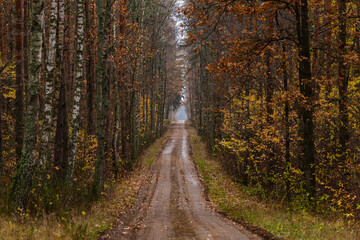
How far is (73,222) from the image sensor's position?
800cm

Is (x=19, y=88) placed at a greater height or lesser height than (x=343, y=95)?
greater

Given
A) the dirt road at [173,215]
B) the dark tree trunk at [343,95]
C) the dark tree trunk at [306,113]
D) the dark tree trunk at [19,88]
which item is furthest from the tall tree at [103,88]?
the dark tree trunk at [343,95]

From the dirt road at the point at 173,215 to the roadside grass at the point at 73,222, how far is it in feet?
1.56

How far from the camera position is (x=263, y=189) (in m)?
14.9

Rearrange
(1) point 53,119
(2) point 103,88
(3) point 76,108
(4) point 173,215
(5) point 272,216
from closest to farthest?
(5) point 272,216 < (1) point 53,119 < (3) point 76,108 < (4) point 173,215 < (2) point 103,88

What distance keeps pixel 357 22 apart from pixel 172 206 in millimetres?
10472

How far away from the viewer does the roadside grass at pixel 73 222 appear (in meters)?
6.68

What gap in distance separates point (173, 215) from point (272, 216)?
3790mm

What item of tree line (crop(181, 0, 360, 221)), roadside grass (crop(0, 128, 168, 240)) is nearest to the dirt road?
roadside grass (crop(0, 128, 168, 240))

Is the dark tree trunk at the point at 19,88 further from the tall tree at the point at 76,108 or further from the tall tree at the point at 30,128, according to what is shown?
the tall tree at the point at 30,128

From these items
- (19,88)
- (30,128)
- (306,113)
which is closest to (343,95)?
(306,113)

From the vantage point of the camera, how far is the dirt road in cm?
909

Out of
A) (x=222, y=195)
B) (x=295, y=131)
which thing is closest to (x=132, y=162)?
(x=222, y=195)

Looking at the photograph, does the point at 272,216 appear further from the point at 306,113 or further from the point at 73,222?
the point at 73,222
